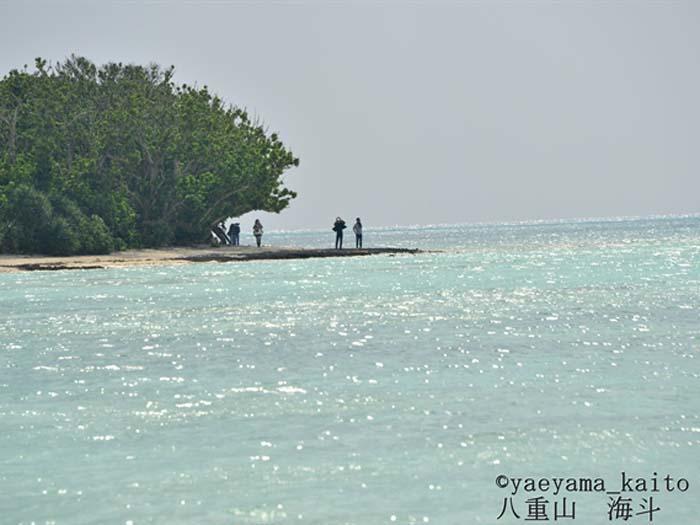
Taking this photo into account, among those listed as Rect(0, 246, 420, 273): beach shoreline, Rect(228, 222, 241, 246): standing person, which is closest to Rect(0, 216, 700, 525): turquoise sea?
Rect(0, 246, 420, 273): beach shoreline

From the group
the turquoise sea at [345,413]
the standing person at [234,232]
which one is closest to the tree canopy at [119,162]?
the standing person at [234,232]

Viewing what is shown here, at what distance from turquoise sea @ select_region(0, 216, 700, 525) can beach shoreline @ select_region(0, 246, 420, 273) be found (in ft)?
80.0

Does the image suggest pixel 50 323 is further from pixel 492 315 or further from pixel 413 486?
pixel 413 486

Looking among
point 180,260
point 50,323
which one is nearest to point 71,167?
point 180,260

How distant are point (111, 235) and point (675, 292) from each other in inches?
1400

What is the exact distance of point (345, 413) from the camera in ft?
46.9

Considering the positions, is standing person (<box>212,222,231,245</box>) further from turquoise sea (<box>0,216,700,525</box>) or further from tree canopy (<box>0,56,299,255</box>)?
turquoise sea (<box>0,216,700,525</box>)

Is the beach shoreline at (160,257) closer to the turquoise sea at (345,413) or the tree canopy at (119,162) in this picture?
the tree canopy at (119,162)

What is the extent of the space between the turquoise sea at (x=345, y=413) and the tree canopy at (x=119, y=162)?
30.4 meters

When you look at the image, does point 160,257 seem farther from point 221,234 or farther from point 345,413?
point 345,413

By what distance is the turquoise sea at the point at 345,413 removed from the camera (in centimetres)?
1007

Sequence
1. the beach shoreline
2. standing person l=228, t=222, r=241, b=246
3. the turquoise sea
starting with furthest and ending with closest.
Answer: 1. standing person l=228, t=222, r=241, b=246
2. the beach shoreline
3. the turquoise sea

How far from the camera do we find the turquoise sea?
10070mm

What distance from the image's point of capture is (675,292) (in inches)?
1457
